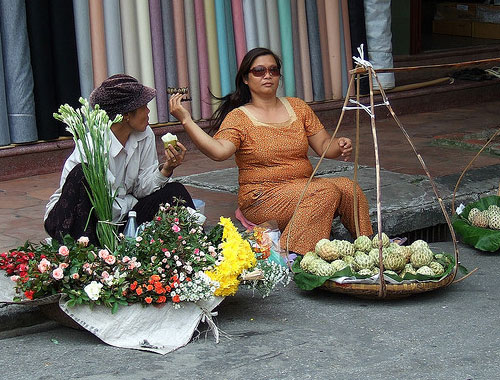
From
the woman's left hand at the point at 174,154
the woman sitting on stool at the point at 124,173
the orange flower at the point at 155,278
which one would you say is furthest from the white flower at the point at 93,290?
the woman's left hand at the point at 174,154

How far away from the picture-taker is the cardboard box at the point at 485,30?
495 inches

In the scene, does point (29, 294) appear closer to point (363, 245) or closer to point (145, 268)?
point (145, 268)

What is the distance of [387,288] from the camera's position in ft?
14.3

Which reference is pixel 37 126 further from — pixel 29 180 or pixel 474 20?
pixel 474 20

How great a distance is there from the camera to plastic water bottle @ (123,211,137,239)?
4548 millimetres

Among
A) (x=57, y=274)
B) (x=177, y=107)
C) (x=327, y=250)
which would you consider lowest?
(x=327, y=250)

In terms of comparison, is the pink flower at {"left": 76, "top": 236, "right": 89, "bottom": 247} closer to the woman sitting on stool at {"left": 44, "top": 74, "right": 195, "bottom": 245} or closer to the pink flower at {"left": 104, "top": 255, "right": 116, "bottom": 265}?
the pink flower at {"left": 104, "top": 255, "right": 116, "bottom": 265}

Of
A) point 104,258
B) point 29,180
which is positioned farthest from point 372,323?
point 29,180

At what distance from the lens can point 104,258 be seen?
3951 millimetres

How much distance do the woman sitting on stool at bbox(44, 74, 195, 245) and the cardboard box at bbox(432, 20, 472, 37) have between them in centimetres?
903

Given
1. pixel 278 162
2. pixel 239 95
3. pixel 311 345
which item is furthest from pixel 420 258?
pixel 239 95

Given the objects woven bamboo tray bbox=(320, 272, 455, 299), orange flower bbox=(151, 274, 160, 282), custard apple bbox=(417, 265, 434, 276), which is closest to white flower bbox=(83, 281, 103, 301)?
orange flower bbox=(151, 274, 160, 282)

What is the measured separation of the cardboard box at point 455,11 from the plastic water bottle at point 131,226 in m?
9.39

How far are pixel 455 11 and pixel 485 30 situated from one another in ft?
2.55
